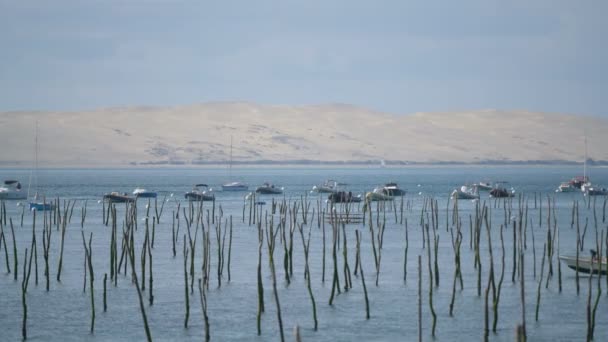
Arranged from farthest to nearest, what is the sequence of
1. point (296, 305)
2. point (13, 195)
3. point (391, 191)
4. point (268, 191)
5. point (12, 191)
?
point (268, 191), point (13, 195), point (12, 191), point (391, 191), point (296, 305)

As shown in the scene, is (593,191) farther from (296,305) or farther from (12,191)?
(296,305)

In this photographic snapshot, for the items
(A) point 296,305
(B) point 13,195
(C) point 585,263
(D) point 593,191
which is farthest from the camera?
(D) point 593,191

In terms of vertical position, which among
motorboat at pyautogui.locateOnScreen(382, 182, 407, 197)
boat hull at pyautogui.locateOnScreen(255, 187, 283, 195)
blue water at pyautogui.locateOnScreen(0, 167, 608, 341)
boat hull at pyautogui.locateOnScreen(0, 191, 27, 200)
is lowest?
blue water at pyautogui.locateOnScreen(0, 167, 608, 341)

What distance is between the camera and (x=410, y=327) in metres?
32.2

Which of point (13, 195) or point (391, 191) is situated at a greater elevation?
point (391, 191)

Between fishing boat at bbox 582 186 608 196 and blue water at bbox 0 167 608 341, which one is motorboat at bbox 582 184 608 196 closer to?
fishing boat at bbox 582 186 608 196

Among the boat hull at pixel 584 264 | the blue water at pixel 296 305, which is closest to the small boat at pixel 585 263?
the boat hull at pixel 584 264

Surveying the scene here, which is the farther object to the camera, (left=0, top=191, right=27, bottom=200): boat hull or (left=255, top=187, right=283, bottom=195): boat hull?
(left=255, top=187, right=283, bottom=195): boat hull

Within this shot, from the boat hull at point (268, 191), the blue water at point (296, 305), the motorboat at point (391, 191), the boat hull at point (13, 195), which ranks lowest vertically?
the blue water at point (296, 305)

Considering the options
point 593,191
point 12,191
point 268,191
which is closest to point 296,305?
point 12,191

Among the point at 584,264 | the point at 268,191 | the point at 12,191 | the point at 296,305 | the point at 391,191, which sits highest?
the point at 391,191

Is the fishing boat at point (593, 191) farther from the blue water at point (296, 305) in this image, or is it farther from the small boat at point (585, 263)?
the small boat at point (585, 263)

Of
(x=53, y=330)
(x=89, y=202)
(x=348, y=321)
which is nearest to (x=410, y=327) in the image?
(x=348, y=321)

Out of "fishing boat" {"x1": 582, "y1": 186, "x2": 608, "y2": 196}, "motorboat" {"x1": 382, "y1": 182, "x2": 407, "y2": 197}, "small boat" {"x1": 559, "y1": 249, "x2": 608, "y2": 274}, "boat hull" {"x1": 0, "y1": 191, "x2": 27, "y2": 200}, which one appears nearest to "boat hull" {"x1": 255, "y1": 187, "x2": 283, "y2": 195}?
"motorboat" {"x1": 382, "y1": 182, "x2": 407, "y2": 197}
